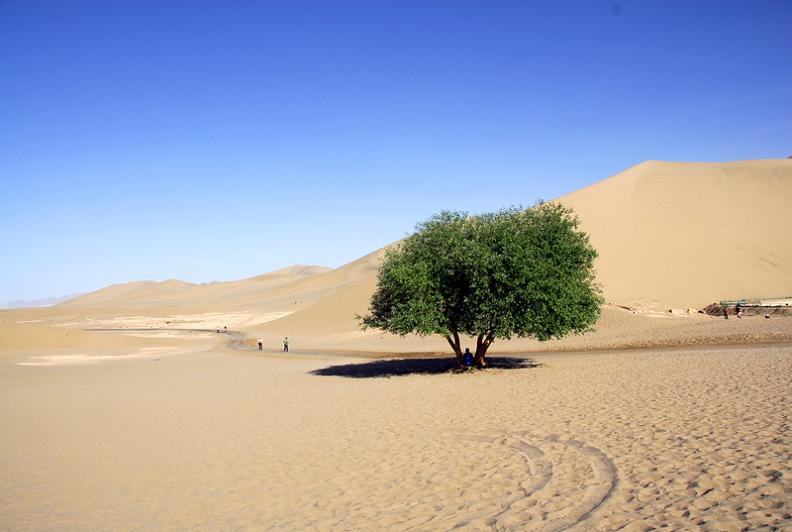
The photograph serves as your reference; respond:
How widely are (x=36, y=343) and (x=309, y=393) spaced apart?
40.2 meters

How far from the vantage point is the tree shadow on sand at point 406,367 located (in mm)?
25109

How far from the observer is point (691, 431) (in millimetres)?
10930

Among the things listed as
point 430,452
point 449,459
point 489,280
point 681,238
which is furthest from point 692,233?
point 449,459

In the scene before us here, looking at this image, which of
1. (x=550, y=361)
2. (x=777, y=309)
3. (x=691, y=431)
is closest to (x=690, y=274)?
(x=777, y=309)

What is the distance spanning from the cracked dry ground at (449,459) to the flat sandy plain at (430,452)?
0.15ft

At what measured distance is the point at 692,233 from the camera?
5412cm

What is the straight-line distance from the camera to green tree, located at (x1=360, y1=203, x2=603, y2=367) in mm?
21953

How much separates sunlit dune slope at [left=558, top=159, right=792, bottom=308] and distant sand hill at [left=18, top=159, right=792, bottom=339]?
0.30ft

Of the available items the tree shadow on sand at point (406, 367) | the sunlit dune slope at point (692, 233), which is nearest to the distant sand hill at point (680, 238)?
the sunlit dune slope at point (692, 233)

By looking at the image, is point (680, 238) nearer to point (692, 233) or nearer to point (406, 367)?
point (692, 233)

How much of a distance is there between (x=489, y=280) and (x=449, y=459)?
12138 mm

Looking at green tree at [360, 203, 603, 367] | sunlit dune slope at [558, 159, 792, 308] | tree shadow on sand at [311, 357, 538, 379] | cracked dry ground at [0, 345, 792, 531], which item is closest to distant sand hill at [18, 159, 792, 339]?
sunlit dune slope at [558, 159, 792, 308]

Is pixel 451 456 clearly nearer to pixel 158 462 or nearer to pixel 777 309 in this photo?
pixel 158 462

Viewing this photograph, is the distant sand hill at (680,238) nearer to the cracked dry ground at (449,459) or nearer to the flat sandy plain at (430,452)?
the flat sandy plain at (430,452)
